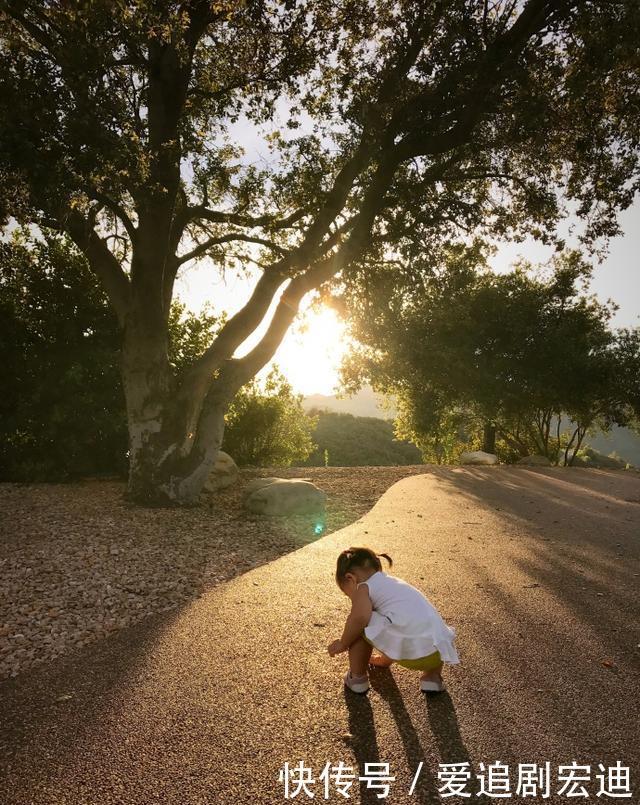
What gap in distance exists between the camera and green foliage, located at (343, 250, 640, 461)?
1828 cm

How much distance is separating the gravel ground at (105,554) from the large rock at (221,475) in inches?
13.3

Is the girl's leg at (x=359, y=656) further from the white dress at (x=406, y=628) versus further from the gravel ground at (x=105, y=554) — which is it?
the gravel ground at (x=105, y=554)

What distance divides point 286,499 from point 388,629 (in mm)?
5674

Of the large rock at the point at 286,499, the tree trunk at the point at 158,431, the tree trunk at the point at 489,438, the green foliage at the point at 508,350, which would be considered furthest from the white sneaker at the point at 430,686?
the tree trunk at the point at 489,438

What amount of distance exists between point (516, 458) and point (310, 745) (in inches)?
903

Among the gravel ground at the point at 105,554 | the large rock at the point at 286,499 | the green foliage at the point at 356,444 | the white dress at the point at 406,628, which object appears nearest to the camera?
the white dress at the point at 406,628

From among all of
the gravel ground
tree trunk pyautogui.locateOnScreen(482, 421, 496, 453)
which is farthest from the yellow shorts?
tree trunk pyautogui.locateOnScreen(482, 421, 496, 453)

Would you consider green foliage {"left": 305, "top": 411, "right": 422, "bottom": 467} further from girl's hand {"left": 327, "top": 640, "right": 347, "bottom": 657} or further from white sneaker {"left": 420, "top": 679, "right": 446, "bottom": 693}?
white sneaker {"left": 420, "top": 679, "right": 446, "bottom": 693}

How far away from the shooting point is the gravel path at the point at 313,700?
257 centimetres

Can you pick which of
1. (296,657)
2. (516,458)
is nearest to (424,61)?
(296,657)

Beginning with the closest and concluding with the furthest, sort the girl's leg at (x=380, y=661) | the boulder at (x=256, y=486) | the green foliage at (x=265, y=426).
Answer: the girl's leg at (x=380, y=661)
the boulder at (x=256, y=486)
the green foliage at (x=265, y=426)

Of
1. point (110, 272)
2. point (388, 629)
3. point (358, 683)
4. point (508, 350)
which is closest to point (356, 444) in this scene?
point (508, 350)

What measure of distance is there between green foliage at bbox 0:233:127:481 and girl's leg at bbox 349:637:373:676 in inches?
350

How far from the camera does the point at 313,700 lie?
324cm
